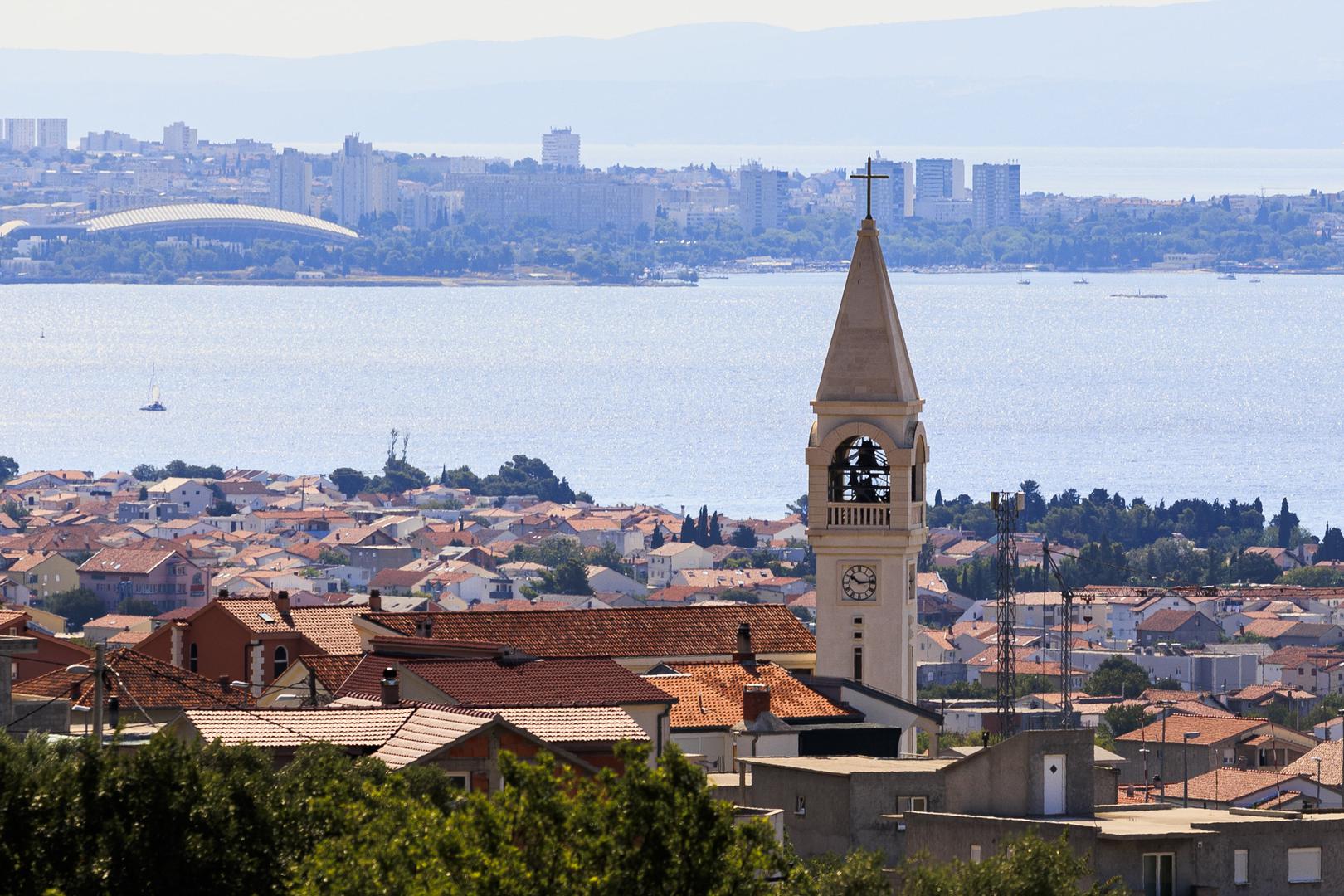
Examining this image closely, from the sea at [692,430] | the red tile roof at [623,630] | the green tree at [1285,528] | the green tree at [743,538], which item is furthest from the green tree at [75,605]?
the red tile roof at [623,630]

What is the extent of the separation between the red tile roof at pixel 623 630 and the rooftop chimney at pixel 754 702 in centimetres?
186

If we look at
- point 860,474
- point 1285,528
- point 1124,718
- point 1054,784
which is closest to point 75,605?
point 1124,718

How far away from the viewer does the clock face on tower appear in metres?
27.4

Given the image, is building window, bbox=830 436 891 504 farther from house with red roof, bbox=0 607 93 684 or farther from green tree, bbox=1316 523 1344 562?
green tree, bbox=1316 523 1344 562

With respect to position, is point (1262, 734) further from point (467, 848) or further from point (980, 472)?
point (980, 472)

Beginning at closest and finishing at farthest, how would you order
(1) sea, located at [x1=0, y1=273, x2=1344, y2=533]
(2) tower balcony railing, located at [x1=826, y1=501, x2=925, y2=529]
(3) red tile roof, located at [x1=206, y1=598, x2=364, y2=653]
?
(2) tower balcony railing, located at [x1=826, y1=501, x2=925, y2=529] < (3) red tile roof, located at [x1=206, y1=598, x2=364, y2=653] < (1) sea, located at [x1=0, y1=273, x2=1344, y2=533]

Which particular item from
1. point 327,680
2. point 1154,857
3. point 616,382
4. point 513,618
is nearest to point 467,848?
point 1154,857

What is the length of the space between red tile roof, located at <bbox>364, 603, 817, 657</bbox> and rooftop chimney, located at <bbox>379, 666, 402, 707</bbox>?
3818 mm

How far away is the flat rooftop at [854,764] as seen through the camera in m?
17.7

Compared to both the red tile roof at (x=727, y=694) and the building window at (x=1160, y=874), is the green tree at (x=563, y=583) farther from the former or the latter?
the building window at (x=1160, y=874)

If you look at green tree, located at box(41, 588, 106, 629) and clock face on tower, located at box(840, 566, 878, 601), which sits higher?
clock face on tower, located at box(840, 566, 878, 601)

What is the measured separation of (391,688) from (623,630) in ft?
19.8

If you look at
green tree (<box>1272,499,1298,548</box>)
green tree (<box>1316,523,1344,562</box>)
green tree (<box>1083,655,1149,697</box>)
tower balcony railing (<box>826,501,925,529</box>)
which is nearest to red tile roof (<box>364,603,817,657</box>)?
tower balcony railing (<box>826,501,925,529</box>)

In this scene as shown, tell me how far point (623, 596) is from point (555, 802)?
77.5 meters
